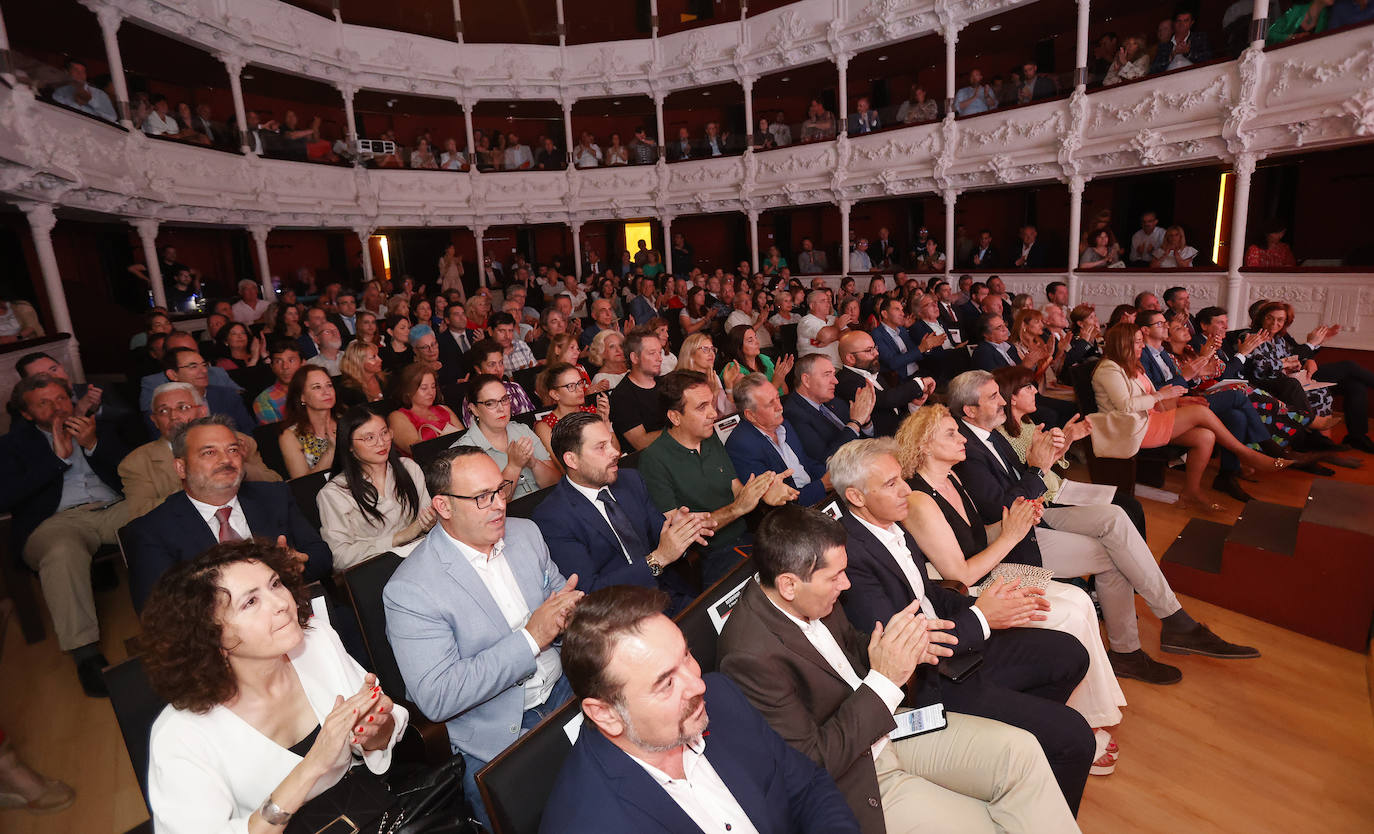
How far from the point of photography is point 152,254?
870 cm

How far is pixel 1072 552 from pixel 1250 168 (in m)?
7.60

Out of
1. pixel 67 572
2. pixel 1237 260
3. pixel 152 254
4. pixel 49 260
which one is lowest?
pixel 67 572

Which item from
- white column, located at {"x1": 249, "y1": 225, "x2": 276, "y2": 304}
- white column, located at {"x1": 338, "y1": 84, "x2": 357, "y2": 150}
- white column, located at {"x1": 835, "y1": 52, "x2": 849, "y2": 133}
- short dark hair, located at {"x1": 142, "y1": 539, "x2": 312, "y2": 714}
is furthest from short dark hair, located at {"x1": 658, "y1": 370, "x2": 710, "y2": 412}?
white column, located at {"x1": 338, "y1": 84, "x2": 357, "y2": 150}

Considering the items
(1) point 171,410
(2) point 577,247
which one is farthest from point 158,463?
(2) point 577,247

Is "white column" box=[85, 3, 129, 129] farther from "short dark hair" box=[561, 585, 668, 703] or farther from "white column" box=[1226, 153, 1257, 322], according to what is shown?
"white column" box=[1226, 153, 1257, 322]

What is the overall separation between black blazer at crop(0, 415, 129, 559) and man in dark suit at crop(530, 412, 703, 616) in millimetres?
2410

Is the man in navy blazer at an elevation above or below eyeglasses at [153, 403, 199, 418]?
below

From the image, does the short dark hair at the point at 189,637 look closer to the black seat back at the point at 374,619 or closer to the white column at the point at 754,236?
the black seat back at the point at 374,619

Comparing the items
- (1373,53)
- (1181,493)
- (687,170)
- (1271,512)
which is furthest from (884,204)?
(1271,512)

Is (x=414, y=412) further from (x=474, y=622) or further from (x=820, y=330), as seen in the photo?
(x=820, y=330)

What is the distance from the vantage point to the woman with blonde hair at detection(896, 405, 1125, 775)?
2.61m

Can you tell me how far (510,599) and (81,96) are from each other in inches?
317

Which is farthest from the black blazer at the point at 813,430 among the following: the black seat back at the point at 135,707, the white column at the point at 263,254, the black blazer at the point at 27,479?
the white column at the point at 263,254

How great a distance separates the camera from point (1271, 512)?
3.74 metres
